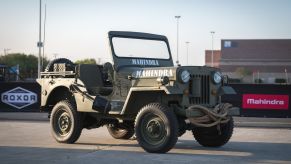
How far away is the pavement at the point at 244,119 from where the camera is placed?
15969 millimetres

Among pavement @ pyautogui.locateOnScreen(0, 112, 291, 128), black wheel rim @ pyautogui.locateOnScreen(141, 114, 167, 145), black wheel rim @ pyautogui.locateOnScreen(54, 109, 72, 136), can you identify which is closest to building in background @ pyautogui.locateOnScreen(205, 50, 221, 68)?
pavement @ pyautogui.locateOnScreen(0, 112, 291, 128)

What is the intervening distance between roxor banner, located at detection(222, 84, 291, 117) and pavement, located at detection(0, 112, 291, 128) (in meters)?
0.34

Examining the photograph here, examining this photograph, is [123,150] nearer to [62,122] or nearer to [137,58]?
[62,122]

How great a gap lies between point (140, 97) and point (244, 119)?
844 centimetres

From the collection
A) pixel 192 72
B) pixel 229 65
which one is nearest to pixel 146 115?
pixel 192 72

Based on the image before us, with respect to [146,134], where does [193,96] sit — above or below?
above

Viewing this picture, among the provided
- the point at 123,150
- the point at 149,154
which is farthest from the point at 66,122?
the point at 149,154

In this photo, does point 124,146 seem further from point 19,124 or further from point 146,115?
point 19,124

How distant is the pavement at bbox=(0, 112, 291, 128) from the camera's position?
16.0 m

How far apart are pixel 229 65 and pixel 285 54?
970cm

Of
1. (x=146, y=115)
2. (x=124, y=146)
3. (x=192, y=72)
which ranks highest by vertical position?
(x=192, y=72)

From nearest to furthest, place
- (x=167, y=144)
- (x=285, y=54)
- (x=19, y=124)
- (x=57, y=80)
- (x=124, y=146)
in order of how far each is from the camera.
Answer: (x=167, y=144) < (x=124, y=146) < (x=57, y=80) < (x=19, y=124) < (x=285, y=54)

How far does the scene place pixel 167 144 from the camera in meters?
9.35

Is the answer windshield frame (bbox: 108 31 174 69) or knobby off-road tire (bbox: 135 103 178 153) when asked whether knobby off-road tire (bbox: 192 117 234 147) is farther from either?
windshield frame (bbox: 108 31 174 69)
